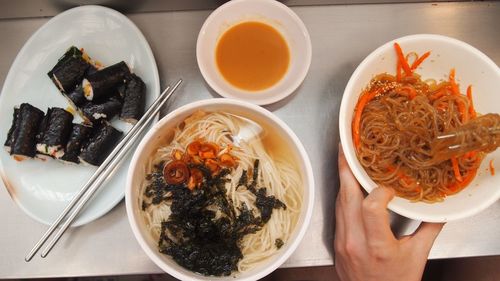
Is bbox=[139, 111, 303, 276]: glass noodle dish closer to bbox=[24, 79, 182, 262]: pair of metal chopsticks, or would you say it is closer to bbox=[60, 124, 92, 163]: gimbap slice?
bbox=[24, 79, 182, 262]: pair of metal chopsticks

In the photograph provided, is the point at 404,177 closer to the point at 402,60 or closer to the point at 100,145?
the point at 402,60

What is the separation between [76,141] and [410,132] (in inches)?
47.7

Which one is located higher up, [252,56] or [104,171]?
[252,56]

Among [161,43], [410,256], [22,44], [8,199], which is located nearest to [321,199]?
[410,256]

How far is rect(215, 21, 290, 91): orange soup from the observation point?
5.17 ft

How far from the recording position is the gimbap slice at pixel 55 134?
4.94 ft

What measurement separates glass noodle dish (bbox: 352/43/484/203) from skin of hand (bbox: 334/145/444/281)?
0.11 meters

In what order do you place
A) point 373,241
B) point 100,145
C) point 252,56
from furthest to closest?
point 252,56 → point 100,145 → point 373,241

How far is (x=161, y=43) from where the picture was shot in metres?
1.68

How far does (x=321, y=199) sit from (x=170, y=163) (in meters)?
0.64

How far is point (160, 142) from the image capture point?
4.44ft

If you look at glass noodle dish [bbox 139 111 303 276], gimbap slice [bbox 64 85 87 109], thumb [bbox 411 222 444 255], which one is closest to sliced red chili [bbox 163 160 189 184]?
glass noodle dish [bbox 139 111 303 276]

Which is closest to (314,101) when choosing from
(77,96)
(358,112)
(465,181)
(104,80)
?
(358,112)

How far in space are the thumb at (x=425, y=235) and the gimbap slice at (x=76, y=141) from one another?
123cm
